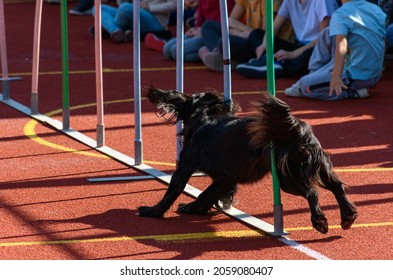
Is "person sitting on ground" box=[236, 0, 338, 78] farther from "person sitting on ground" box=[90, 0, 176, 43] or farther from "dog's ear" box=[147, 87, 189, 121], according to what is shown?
"dog's ear" box=[147, 87, 189, 121]

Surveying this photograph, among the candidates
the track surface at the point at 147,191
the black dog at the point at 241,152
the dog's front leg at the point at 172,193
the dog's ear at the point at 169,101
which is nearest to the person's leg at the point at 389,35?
the track surface at the point at 147,191

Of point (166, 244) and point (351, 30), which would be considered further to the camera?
point (351, 30)

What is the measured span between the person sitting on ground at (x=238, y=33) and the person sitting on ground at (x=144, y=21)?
182 cm

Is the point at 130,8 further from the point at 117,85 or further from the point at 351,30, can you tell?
the point at 351,30

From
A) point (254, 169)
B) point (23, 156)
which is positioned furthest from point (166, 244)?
point (23, 156)

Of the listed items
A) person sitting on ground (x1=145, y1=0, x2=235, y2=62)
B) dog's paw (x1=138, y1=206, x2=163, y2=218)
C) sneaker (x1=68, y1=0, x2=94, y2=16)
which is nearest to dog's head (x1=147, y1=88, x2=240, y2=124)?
dog's paw (x1=138, y1=206, x2=163, y2=218)

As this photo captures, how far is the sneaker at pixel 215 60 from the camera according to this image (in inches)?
455

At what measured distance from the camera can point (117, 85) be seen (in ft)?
35.8

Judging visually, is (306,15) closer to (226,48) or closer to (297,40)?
(297,40)

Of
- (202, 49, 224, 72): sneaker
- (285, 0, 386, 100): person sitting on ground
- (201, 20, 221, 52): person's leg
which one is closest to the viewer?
(285, 0, 386, 100): person sitting on ground

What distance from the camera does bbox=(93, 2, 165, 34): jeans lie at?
13.8 meters

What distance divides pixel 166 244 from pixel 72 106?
4.53m

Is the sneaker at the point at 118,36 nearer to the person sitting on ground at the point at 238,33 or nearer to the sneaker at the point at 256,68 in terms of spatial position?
the person sitting on ground at the point at 238,33

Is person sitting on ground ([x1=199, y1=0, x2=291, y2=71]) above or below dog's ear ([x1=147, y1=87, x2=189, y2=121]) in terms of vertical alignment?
below
